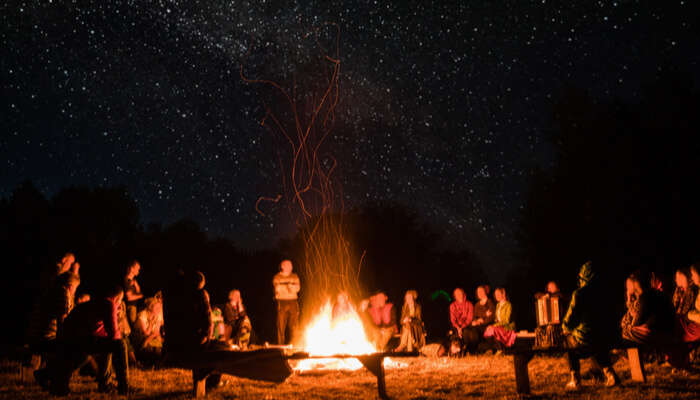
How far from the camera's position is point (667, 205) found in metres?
17.2

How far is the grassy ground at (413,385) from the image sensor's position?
6609 mm

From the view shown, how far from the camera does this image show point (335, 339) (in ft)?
36.5

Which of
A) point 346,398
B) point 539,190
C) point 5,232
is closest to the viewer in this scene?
point 346,398

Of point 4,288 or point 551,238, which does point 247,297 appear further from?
point 551,238

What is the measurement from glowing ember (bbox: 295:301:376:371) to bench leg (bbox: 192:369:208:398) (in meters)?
2.69

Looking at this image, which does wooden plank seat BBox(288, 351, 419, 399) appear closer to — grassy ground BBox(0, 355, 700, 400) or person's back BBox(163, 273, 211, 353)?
grassy ground BBox(0, 355, 700, 400)

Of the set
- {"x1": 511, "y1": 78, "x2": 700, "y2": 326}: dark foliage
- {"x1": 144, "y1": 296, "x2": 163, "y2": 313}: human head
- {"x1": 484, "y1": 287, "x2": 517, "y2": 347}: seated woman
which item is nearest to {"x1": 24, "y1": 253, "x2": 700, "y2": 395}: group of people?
{"x1": 144, "y1": 296, "x2": 163, "y2": 313}: human head

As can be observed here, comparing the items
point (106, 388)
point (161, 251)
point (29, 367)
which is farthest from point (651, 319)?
point (161, 251)

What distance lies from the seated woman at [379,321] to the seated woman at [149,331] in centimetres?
502

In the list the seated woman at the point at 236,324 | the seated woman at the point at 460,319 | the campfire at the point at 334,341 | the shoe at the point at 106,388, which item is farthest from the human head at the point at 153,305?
the seated woman at the point at 460,319

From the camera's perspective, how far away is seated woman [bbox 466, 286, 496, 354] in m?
12.0

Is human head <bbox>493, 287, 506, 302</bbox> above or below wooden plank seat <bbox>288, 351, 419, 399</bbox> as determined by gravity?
above

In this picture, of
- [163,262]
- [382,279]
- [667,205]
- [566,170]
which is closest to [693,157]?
[667,205]

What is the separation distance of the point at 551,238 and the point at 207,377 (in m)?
18.6
